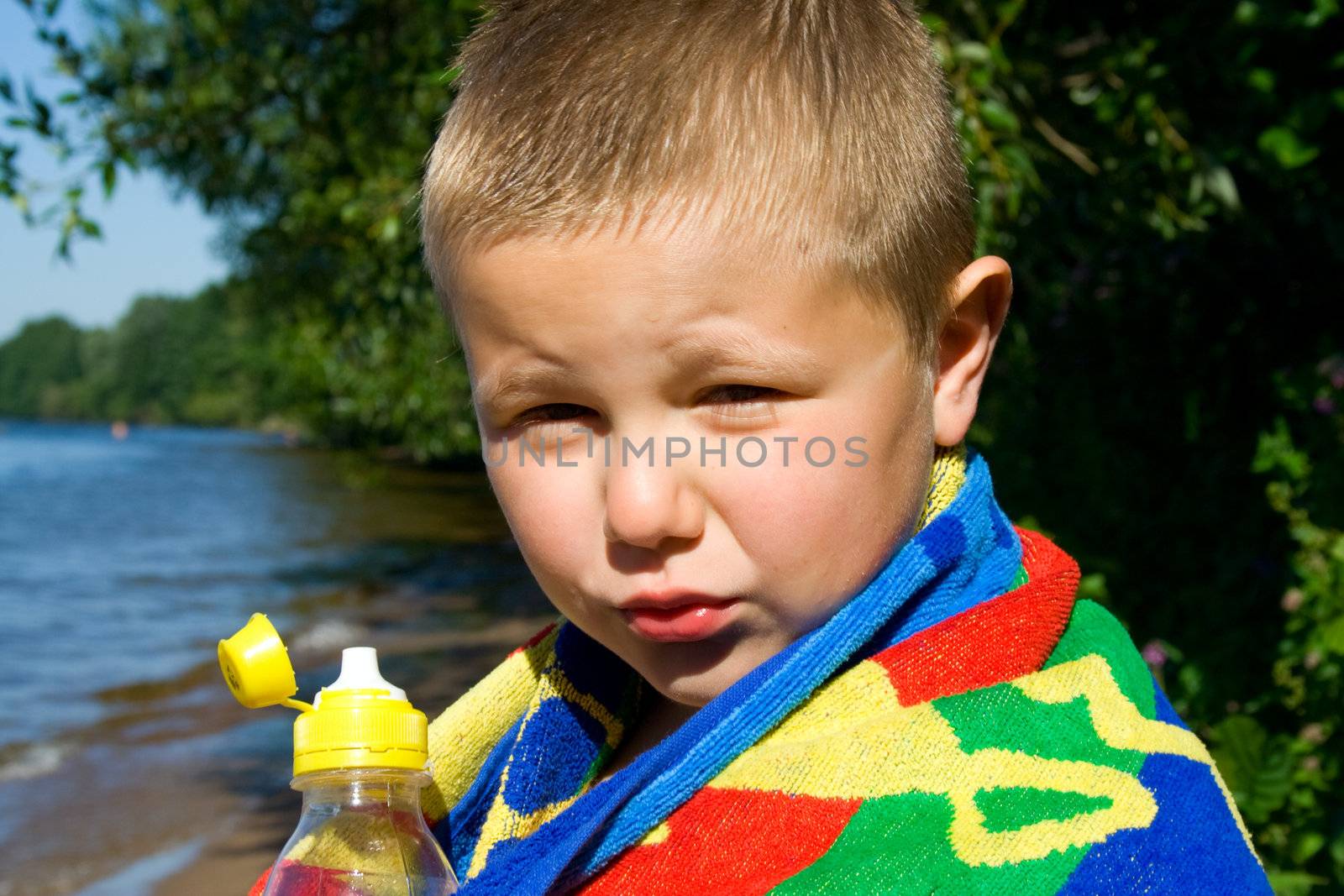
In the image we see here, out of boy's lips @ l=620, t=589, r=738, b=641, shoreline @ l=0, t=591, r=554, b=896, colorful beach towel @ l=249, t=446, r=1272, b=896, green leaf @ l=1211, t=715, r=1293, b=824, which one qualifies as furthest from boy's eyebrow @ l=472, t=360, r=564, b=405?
shoreline @ l=0, t=591, r=554, b=896

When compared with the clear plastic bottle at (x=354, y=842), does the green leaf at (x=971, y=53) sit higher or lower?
higher

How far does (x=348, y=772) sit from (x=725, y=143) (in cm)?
64

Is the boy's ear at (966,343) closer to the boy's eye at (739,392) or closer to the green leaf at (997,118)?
the boy's eye at (739,392)

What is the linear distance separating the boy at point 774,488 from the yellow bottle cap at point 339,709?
19 centimetres

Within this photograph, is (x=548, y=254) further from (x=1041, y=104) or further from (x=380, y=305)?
(x=380, y=305)

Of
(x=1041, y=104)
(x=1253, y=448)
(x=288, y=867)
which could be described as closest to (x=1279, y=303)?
(x=1253, y=448)

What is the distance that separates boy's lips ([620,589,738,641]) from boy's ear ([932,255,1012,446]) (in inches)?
12.4

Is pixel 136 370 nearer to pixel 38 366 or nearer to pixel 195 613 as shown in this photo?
pixel 38 366

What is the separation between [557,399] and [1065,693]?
55 centimetres

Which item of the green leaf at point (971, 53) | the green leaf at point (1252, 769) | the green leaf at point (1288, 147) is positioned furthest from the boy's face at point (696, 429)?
the green leaf at point (971, 53)

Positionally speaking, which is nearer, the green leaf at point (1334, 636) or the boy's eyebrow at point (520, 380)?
the boy's eyebrow at point (520, 380)

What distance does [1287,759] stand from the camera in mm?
2357

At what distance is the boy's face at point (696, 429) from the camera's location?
3.62ft

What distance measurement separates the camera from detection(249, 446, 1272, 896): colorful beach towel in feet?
3.43
